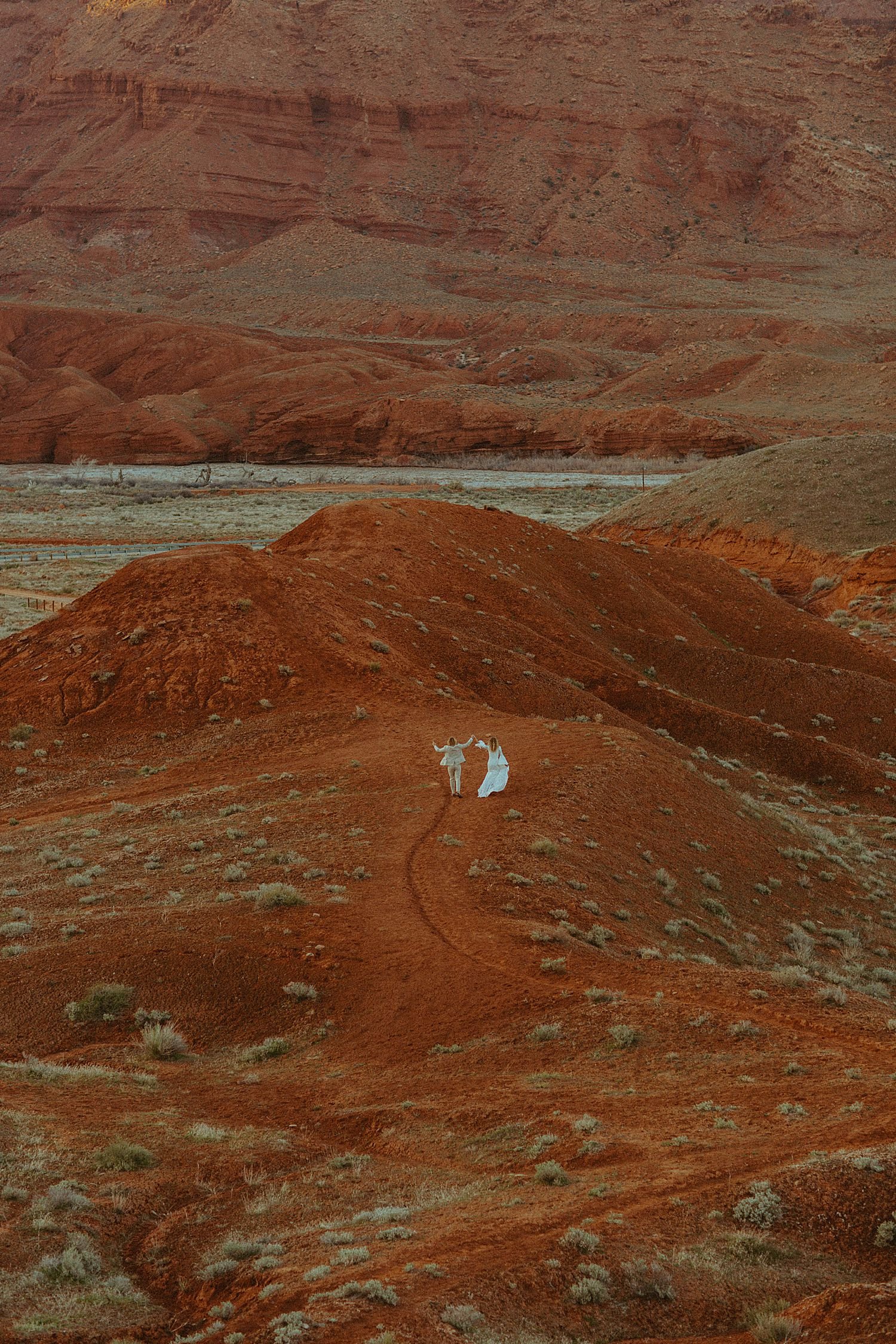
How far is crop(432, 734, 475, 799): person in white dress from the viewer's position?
15297 millimetres

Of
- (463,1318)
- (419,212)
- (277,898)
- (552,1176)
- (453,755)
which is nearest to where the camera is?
(463,1318)

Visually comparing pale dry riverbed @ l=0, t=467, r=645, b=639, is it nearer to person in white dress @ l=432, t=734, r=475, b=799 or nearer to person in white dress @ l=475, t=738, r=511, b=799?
person in white dress @ l=432, t=734, r=475, b=799

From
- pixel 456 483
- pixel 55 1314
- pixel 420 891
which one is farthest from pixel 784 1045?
pixel 456 483

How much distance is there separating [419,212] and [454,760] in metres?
128

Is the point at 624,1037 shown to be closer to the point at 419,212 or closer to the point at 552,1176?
the point at 552,1176

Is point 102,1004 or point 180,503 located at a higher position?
point 102,1004

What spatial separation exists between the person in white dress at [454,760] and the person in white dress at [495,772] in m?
0.26

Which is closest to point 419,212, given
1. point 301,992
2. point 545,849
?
point 545,849

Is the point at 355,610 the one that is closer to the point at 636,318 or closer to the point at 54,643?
the point at 54,643

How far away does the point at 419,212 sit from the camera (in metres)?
134

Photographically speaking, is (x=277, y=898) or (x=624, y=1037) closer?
(x=624, y=1037)

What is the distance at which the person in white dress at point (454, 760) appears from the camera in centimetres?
1530

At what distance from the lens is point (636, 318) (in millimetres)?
109000

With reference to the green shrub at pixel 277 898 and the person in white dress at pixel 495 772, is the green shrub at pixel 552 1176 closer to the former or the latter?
the green shrub at pixel 277 898
